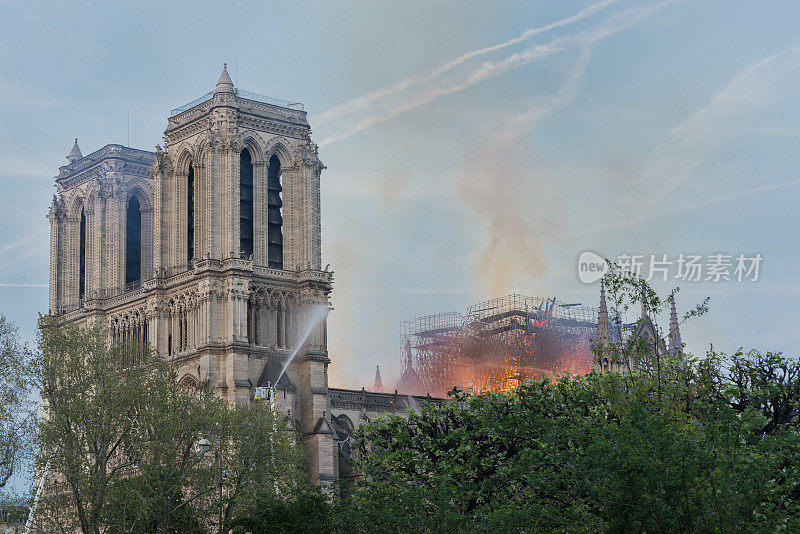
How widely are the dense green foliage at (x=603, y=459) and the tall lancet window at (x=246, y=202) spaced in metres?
37.8

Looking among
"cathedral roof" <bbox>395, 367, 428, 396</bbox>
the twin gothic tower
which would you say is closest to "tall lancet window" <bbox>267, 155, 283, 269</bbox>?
the twin gothic tower

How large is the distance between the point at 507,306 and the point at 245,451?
5765 centimetres

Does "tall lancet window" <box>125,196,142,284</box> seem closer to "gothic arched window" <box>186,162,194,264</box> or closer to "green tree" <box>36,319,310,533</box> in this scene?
"gothic arched window" <box>186,162,194,264</box>

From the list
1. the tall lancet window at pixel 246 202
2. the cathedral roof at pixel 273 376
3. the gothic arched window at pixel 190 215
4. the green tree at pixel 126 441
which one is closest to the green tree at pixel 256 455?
the green tree at pixel 126 441

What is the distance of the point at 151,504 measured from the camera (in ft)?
217

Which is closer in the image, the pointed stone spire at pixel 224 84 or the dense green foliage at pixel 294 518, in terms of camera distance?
the dense green foliage at pixel 294 518

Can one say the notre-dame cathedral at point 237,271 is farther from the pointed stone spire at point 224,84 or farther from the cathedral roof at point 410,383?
the cathedral roof at point 410,383

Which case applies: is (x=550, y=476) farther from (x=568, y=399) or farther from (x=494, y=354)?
(x=494, y=354)

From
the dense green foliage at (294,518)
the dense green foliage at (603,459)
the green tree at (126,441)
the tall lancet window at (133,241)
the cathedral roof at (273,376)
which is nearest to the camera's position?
the dense green foliage at (603,459)

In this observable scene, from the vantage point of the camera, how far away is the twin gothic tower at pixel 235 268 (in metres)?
94.0

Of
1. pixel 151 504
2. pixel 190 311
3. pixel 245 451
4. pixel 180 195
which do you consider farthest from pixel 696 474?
pixel 180 195

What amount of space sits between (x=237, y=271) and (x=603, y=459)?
172 ft

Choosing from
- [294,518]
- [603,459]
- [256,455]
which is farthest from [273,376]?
[603,459]

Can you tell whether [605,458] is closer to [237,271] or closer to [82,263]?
[237,271]
